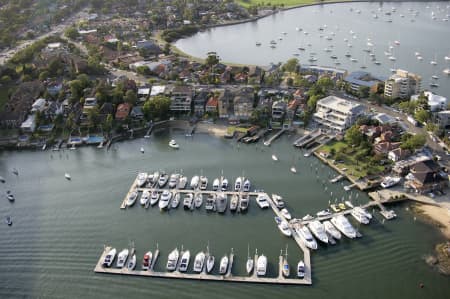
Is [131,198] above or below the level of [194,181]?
below

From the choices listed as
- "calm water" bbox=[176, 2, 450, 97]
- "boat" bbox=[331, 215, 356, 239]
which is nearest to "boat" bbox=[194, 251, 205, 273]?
"boat" bbox=[331, 215, 356, 239]

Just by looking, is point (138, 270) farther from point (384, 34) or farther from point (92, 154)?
point (384, 34)

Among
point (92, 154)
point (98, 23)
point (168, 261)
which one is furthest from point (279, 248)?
point (98, 23)

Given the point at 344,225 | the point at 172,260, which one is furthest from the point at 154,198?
the point at 344,225

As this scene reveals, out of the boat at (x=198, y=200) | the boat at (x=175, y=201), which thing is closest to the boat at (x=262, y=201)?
the boat at (x=198, y=200)

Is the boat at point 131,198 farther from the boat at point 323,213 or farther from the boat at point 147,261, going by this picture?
the boat at point 323,213

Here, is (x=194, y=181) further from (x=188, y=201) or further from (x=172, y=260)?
(x=172, y=260)

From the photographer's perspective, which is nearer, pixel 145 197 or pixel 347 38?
pixel 145 197

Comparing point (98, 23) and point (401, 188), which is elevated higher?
point (98, 23)
